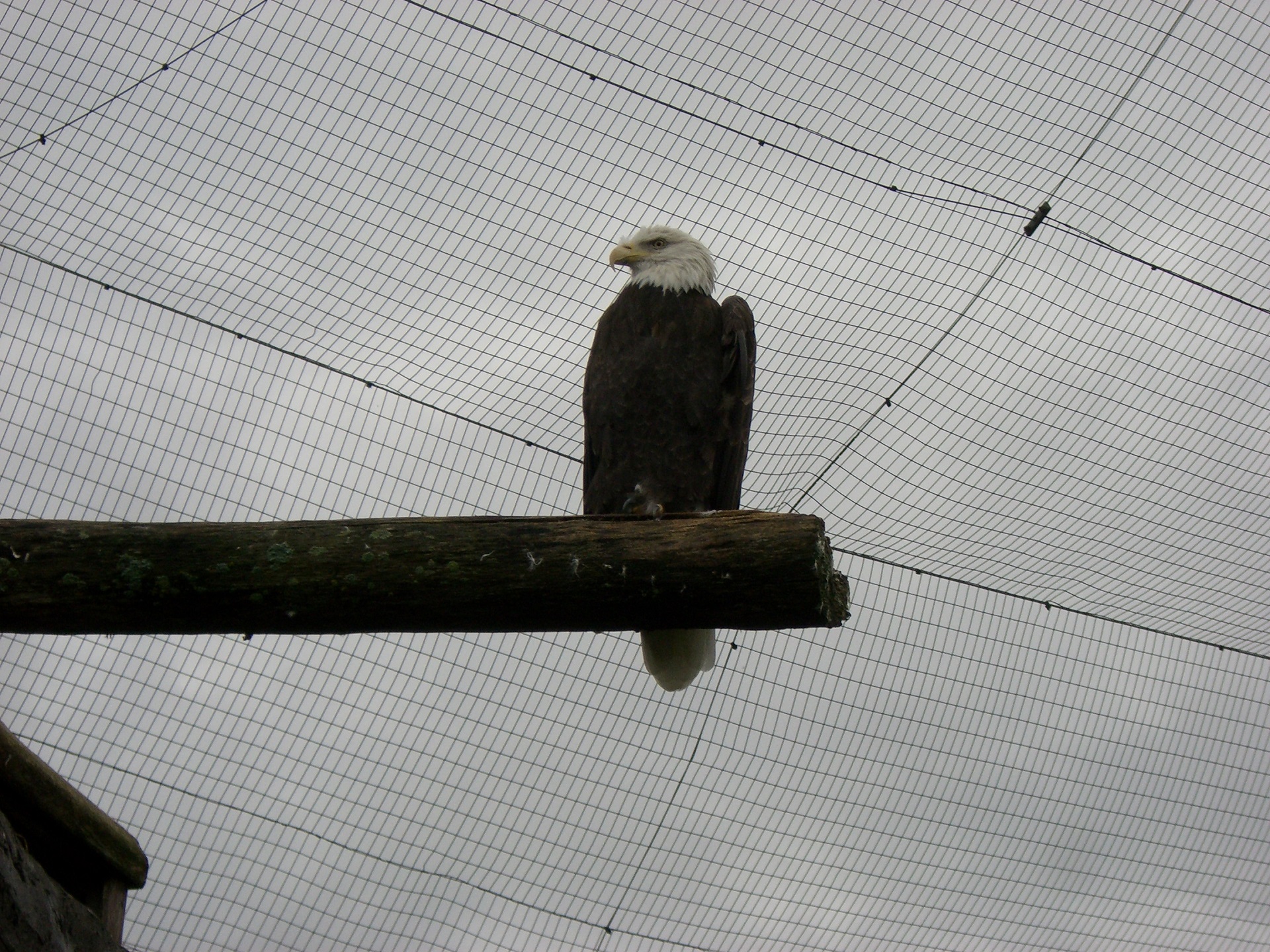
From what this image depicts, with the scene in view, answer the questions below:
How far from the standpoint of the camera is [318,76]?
3.26 m

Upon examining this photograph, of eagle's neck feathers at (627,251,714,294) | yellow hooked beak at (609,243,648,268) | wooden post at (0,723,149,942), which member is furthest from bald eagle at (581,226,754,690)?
wooden post at (0,723,149,942)

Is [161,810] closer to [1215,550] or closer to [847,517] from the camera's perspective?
[847,517]

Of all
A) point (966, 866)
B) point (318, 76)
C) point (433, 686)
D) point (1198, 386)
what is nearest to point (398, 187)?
point (318, 76)

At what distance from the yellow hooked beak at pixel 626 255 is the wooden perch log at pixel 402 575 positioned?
1.89 meters

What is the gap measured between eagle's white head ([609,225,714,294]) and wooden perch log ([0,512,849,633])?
6.05 ft

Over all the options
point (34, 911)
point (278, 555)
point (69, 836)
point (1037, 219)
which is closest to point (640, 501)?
point (1037, 219)

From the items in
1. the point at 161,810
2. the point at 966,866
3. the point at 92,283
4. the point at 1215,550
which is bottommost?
the point at 161,810

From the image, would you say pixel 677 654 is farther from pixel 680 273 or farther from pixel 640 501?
pixel 680 273

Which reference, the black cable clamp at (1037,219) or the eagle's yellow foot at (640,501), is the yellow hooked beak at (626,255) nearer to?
the eagle's yellow foot at (640,501)

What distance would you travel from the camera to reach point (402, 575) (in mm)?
2049

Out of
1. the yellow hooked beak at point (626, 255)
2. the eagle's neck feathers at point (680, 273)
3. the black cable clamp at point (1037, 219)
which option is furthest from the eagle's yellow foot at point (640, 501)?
the black cable clamp at point (1037, 219)

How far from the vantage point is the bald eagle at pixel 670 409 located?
3486 mm

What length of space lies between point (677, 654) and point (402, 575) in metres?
1.42

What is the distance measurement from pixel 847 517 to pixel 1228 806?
1.88 metres
